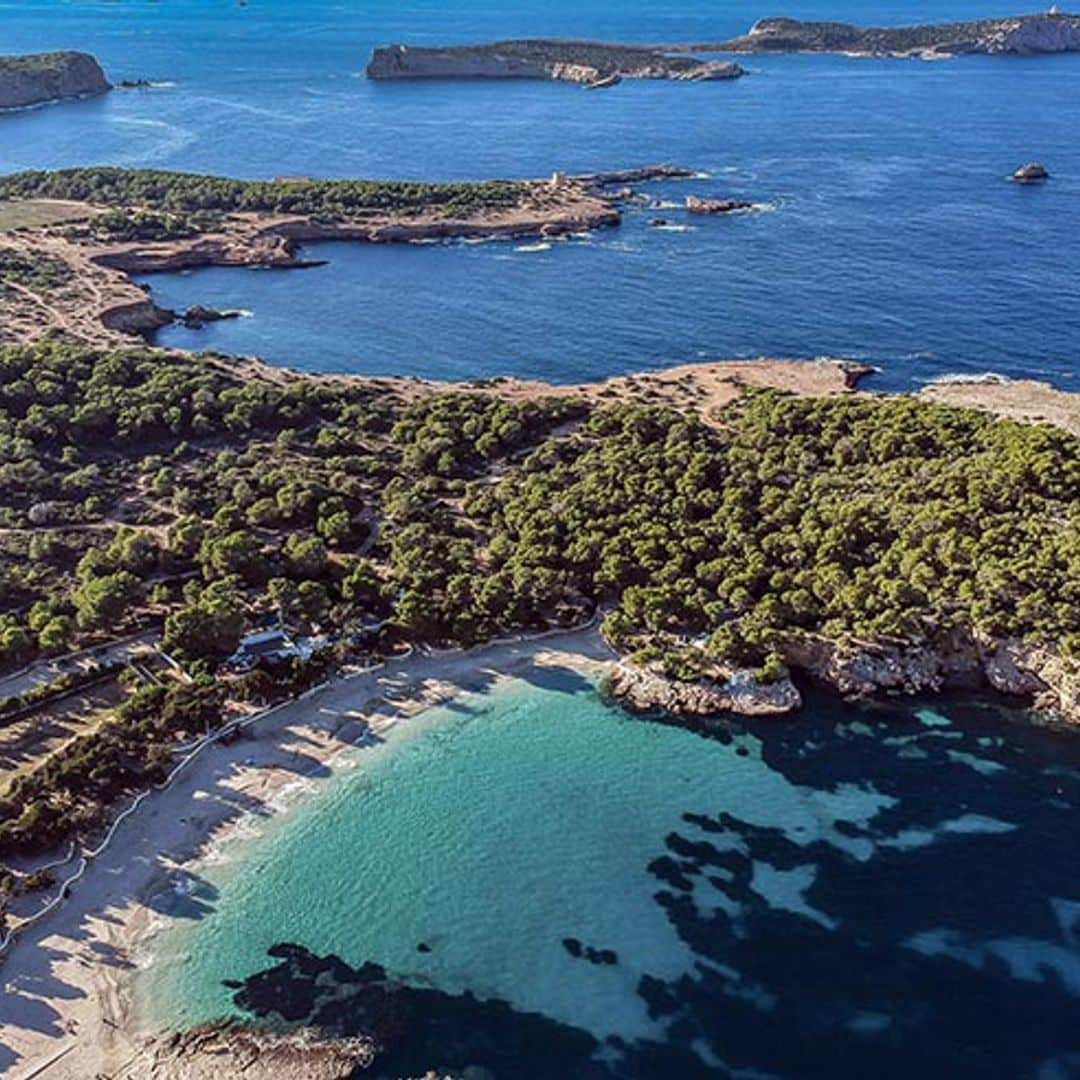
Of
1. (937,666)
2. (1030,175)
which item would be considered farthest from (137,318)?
(1030,175)

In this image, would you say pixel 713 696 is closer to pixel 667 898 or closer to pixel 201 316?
pixel 667 898

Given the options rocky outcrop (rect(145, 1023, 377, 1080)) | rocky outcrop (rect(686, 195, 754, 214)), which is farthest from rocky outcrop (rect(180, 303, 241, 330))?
rocky outcrop (rect(145, 1023, 377, 1080))

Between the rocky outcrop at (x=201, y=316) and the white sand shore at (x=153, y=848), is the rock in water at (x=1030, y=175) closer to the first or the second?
the rocky outcrop at (x=201, y=316)

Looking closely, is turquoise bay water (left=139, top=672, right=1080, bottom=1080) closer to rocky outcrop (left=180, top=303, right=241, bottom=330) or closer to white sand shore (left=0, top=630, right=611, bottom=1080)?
white sand shore (left=0, top=630, right=611, bottom=1080)

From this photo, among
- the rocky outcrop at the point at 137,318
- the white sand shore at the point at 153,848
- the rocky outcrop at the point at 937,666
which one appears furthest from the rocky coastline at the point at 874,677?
the rocky outcrop at the point at 137,318

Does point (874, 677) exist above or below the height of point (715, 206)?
below

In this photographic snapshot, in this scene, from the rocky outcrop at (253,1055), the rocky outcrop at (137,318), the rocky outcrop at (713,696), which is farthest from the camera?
the rocky outcrop at (137,318)
